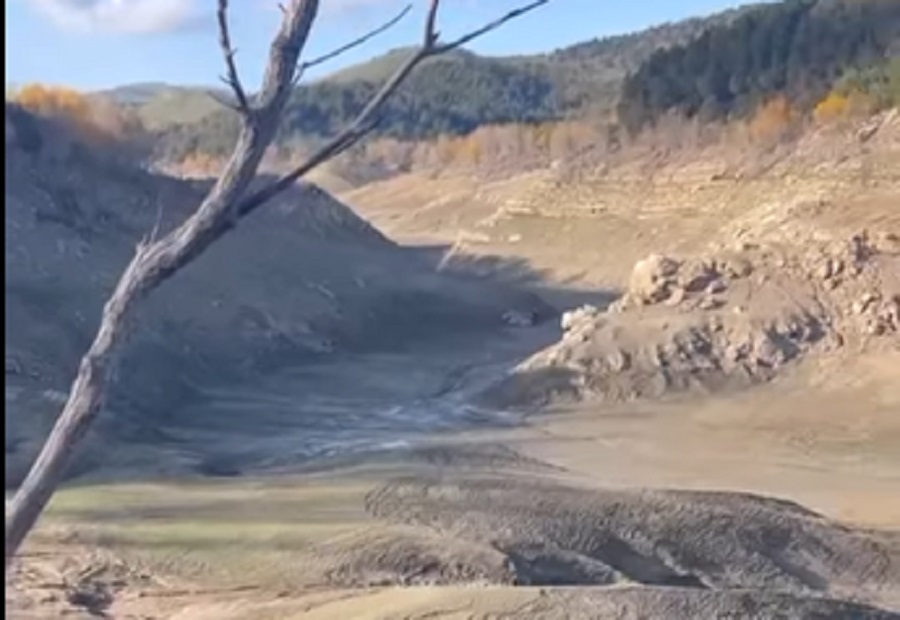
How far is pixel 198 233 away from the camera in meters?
3.39

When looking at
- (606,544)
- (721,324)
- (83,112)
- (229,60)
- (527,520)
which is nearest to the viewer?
(229,60)

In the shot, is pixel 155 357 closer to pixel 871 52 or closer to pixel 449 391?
pixel 449 391

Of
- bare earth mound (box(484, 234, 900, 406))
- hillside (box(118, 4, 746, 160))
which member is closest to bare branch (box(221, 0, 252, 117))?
bare earth mound (box(484, 234, 900, 406))

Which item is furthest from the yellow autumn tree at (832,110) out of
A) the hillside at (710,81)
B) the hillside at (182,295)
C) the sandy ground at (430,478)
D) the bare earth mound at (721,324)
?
the sandy ground at (430,478)

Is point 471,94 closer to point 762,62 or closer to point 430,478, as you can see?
point 762,62

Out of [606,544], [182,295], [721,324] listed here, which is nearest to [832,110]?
[182,295]

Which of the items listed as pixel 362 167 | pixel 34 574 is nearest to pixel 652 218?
pixel 34 574

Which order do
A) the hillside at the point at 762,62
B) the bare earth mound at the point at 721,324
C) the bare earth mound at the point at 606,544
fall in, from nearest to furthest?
the bare earth mound at the point at 606,544 < the bare earth mound at the point at 721,324 < the hillside at the point at 762,62

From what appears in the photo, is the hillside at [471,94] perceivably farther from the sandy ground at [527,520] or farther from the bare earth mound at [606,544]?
the bare earth mound at [606,544]

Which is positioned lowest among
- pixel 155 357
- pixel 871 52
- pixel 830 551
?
pixel 830 551

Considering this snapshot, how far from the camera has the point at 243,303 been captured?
40.4 metres

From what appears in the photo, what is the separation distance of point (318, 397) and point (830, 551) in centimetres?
1564

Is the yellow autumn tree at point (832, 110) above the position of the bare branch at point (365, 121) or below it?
above

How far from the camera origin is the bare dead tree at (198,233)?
3350 mm
